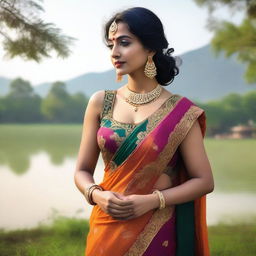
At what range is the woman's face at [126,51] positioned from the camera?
1588 mm

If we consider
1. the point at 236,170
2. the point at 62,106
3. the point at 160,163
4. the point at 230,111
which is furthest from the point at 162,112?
the point at 230,111

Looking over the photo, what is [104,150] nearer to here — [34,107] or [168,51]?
[168,51]

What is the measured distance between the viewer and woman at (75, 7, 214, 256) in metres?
1.58

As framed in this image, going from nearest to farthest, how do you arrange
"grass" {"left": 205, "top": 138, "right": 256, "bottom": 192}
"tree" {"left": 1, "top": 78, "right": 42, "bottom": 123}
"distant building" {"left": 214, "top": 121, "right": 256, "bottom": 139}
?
"grass" {"left": 205, "top": 138, "right": 256, "bottom": 192} < "tree" {"left": 1, "top": 78, "right": 42, "bottom": 123} < "distant building" {"left": 214, "top": 121, "right": 256, "bottom": 139}

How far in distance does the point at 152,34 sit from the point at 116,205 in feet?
2.14

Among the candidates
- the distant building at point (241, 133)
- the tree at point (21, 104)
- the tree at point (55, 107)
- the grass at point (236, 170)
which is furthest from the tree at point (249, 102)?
the tree at point (21, 104)

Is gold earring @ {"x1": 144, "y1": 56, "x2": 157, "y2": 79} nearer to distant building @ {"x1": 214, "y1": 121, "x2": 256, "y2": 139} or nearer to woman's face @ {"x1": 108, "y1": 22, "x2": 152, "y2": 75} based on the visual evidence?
woman's face @ {"x1": 108, "y1": 22, "x2": 152, "y2": 75}

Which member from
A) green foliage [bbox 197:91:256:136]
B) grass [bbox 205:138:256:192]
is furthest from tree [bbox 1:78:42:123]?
green foliage [bbox 197:91:256:136]

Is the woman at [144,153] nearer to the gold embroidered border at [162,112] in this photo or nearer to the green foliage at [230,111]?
the gold embroidered border at [162,112]

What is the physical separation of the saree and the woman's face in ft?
0.60

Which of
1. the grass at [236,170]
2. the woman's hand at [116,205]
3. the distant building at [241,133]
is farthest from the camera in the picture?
the distant building at [241,133]

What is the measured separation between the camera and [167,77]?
5.61ft

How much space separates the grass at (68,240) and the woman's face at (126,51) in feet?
7.45

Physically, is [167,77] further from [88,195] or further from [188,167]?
[88,195]
